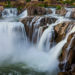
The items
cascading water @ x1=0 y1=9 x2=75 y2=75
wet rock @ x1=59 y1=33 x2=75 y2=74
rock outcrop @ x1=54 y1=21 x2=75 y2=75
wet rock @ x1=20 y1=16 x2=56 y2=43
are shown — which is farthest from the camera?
wet rock @ x1=20 y1=16 x2=56 y2=43

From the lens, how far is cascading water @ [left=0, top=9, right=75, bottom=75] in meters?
13.4

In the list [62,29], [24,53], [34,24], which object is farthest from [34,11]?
[62,29]

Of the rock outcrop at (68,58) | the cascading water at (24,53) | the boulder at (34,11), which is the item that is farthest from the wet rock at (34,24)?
the boulder at (34,11)

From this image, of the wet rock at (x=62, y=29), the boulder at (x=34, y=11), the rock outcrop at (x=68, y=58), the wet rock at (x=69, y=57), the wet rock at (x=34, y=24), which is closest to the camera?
the rock outcrop at (x=68, y=58)

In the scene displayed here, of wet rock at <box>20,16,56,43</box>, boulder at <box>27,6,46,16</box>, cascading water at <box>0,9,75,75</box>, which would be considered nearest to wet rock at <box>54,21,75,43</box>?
cascading water at <box>0,9,75,75</box>

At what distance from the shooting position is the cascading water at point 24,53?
Answer: 13391mm

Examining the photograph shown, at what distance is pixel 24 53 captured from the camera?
17.1 metres

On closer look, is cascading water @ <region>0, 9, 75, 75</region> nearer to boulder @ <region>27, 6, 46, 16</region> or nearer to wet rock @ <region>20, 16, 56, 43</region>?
wet rock @ <region>20, 16, 56, 43</region>

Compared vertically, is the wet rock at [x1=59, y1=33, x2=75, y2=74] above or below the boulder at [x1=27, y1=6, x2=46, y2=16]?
below

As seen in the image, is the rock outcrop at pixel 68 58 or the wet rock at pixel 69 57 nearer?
the rock outcrop at pixel 68 58

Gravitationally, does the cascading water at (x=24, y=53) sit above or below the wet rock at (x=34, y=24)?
below

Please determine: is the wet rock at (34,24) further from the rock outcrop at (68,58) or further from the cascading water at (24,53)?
the rock outcrop at (68,58)

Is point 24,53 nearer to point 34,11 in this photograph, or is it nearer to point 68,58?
point 68,58

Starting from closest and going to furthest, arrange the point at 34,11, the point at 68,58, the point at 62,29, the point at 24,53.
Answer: the point at 68,58 → the point at 62,29 → the point at 24,53 → the point at 34,11
